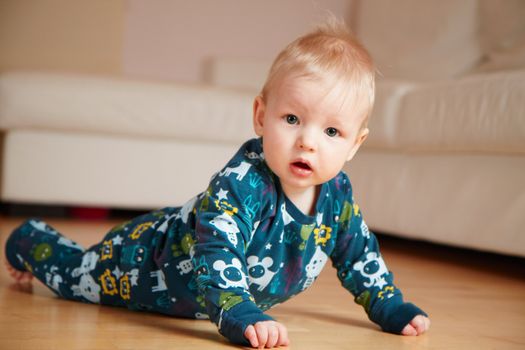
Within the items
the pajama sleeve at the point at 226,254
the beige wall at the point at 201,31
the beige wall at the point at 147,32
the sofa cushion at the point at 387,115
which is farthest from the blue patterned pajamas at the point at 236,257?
the beige wall at the point at 201,31

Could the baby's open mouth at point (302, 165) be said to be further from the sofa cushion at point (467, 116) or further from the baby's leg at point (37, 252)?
the sofa cushion at point (467, 116)

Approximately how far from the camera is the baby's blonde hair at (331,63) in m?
0.93

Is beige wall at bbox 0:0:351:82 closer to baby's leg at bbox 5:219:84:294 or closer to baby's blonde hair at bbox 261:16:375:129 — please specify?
baby's leg at bbox 5:219:84:294

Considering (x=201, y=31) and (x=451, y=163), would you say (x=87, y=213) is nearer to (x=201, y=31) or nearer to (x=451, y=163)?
(x=451, y=163)

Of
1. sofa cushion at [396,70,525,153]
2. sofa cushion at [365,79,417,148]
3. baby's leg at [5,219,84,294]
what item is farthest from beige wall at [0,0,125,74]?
baby's leg at [5,219,84,294]

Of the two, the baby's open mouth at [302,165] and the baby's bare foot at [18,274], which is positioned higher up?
the baby's open mouth at [302,165]

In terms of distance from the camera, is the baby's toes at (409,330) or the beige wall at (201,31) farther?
the beige wall at (201,31)

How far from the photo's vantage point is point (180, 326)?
0.99 meters

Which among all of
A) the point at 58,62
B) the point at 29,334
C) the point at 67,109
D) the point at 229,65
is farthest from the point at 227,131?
the point at 29,334

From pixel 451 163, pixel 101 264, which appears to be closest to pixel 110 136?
pixel 451 163

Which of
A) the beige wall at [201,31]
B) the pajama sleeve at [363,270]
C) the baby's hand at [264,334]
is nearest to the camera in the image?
the baby's hand at [264,334]

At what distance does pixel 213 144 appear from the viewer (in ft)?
8.00

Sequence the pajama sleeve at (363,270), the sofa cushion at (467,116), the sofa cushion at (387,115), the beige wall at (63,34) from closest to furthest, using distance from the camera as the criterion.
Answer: the pajama sleeve at (363,270), the sofa cushion at (467,116), the sofa cushion at (387,115), the beige wall at (63,34)

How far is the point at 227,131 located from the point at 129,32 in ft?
4.82
